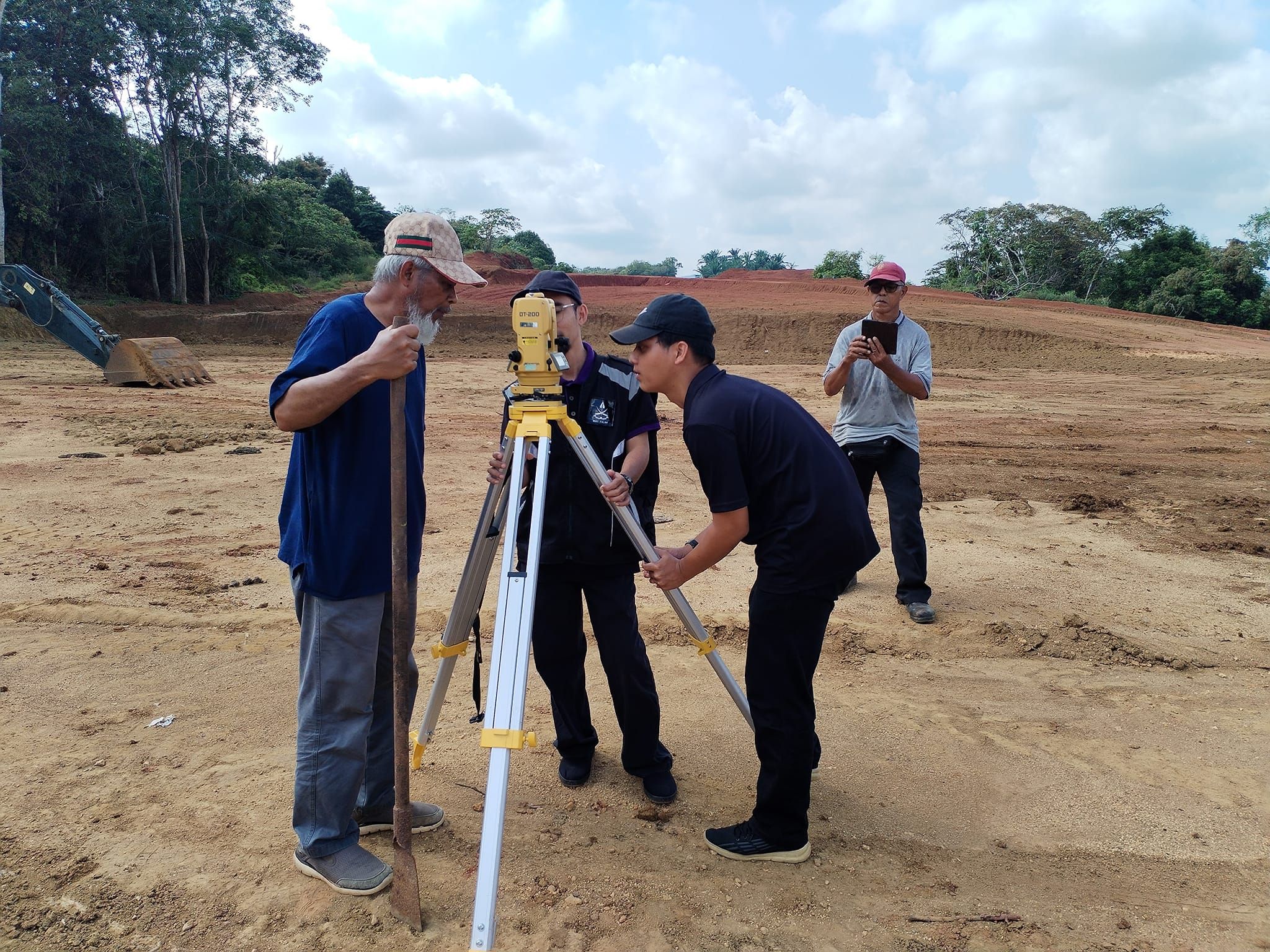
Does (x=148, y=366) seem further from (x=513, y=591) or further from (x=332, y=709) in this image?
(x=513, y=591)

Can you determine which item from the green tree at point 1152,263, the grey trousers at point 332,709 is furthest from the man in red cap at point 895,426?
the green tree at point 1152,263

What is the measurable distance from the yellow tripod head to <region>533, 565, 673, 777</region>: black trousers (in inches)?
31.6

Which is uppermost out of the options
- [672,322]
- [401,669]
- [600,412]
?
[672,322]

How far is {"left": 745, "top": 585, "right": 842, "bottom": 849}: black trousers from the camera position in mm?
2646

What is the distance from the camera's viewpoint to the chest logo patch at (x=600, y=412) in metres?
3.01

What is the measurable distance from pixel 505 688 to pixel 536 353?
931mm

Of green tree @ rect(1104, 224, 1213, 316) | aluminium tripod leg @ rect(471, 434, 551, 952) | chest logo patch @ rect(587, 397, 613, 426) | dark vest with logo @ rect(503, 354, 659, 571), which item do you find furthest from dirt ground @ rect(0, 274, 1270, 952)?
green tree @ rect(1104, 224, 1213, 316)

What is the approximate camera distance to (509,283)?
1341 inches

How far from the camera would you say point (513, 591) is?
2.22 meters

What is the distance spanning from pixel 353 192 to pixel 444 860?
45.1 m

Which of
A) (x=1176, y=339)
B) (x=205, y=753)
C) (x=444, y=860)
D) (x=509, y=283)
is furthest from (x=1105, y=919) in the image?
(x=509, y=283)

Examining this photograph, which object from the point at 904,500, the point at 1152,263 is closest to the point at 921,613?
the point at 904,500

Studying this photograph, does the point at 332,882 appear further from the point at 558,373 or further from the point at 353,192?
the point at 353,192

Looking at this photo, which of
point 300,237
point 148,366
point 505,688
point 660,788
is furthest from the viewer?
point 300,237
